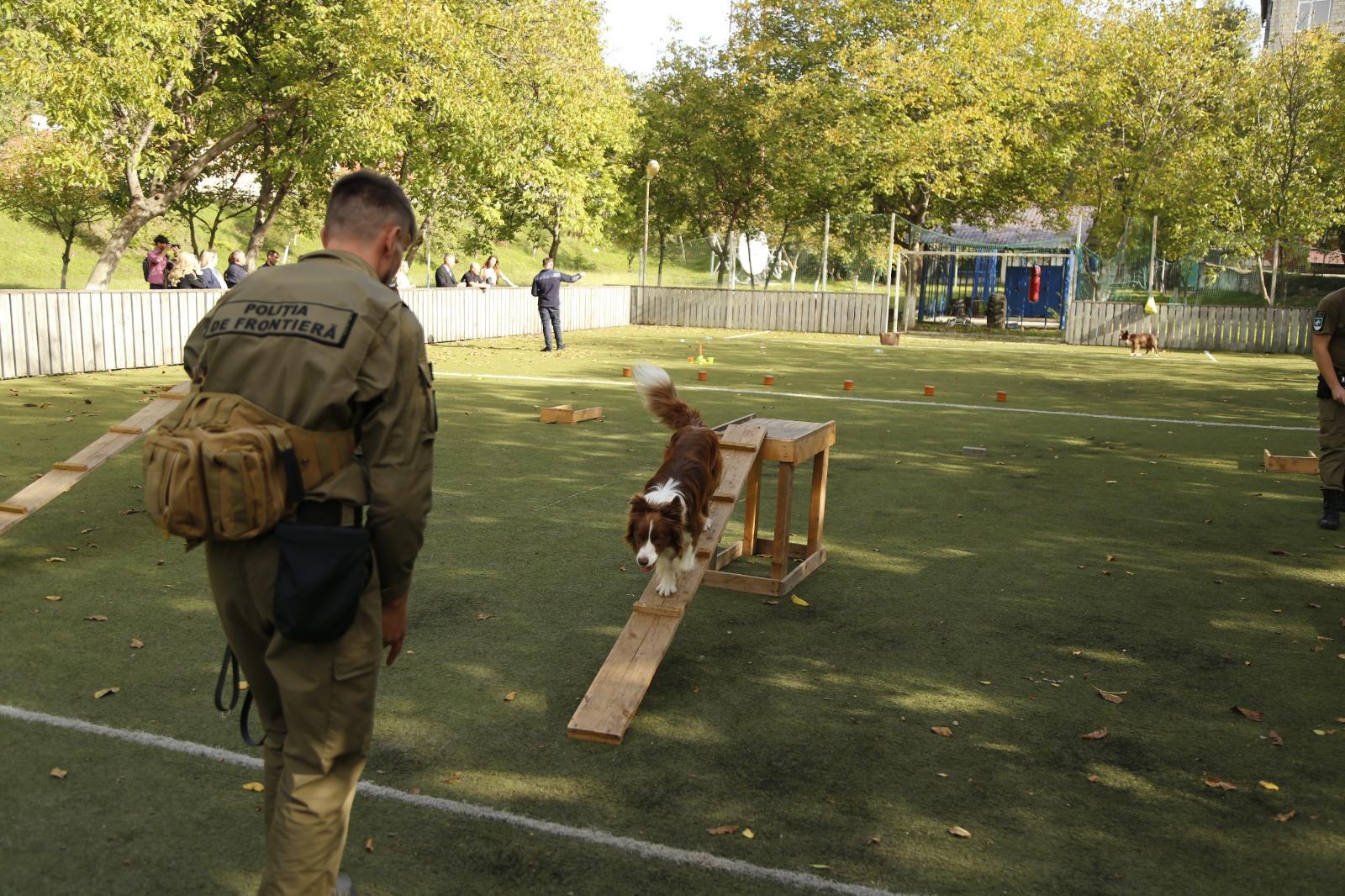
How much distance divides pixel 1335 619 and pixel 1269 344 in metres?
25.3

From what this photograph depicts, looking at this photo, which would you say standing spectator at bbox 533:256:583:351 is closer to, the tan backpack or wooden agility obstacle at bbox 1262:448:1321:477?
wooden agility obstacle at bbox 1262:448:1321:477

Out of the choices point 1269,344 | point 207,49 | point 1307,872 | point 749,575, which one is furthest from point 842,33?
point 1307,872

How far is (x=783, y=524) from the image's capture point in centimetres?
656

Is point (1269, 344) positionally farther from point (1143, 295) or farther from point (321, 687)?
point (321, 687)

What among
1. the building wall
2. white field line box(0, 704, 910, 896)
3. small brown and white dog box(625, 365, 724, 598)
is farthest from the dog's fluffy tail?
the building wall

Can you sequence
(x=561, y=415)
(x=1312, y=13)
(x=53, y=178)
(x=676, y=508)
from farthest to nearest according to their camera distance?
(x=1312, y=13) < (x=53, y=178) < (x=561, y=415) < (x=676, y=508)

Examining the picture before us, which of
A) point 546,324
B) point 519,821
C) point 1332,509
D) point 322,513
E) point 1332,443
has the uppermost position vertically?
point 546,324

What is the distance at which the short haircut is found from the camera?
290 cm

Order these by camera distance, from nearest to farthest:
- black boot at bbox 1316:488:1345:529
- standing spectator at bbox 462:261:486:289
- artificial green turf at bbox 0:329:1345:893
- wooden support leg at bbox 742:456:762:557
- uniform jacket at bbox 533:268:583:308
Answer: artificial green turf at bbox 0:329:1345:893, wooden support leg at bbox 742:456:762:557, black boot at bbox 1316:488:1345:529, uniform jacket at bbox 533:268:583:308, standing spectator at bbox 462:261:486:289

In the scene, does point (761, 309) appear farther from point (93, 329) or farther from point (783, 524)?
point (783, 524)

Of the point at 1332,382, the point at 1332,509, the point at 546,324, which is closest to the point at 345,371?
the point at 1332,382

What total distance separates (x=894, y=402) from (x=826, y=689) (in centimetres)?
1132

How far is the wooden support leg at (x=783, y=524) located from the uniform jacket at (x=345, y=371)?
13.0 ft

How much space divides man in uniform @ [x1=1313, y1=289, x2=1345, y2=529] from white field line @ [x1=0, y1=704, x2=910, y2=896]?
253 inches
